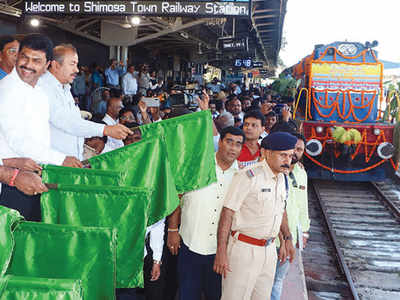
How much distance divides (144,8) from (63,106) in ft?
15.1

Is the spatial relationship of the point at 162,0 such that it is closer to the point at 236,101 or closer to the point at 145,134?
the point at 236,101

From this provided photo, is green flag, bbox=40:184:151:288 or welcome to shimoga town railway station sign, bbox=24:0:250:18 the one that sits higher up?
welcome to shimoga town railway station sign, bbox=24:0:250:18

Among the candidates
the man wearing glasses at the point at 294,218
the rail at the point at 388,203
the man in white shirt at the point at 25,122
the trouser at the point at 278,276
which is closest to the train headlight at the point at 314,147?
the rail at the point at 388,203

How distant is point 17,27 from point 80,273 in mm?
11567

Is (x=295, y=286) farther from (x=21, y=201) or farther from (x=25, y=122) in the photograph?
(x=25, y=122)

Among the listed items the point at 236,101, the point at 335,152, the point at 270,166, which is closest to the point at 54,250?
the point at 270,166

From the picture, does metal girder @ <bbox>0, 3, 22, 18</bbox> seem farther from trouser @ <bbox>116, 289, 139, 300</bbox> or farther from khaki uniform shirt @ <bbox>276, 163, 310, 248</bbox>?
trouser @ <bbox>116, 289, 139, 300</bbox>

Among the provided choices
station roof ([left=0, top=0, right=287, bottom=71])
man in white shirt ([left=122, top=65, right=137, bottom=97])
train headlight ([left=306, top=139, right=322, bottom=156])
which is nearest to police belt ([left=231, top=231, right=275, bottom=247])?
station roof ([left=0, top=0, right=287, bottom=71])

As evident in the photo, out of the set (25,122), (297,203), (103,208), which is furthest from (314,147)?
(103,208)

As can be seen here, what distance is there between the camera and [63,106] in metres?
3.32

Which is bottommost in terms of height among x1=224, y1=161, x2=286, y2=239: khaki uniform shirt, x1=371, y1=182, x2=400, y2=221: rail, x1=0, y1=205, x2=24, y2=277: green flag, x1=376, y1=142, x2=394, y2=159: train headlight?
x1=371, y1=182, x2=400, y2=221: rail

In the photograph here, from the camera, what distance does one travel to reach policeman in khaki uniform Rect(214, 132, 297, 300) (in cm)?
322

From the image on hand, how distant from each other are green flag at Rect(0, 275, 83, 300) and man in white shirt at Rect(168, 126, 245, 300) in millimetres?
2145

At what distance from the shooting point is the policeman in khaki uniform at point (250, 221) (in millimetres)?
3221
